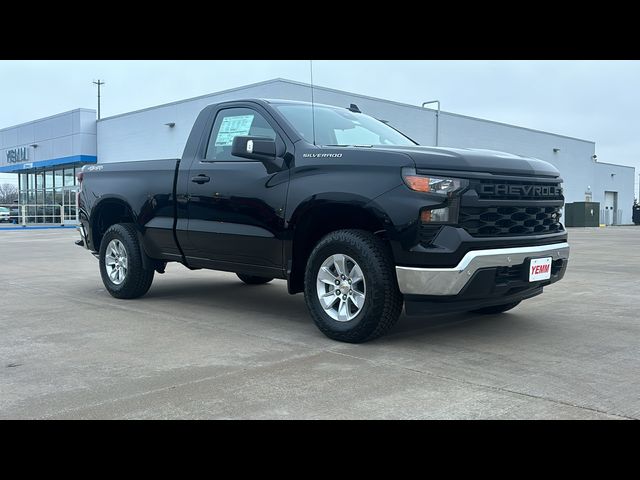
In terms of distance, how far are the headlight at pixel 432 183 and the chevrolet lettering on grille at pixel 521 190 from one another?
0.26 m

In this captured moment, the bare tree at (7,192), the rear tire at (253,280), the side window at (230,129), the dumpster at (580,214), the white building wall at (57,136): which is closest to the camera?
the side window at (230,129)

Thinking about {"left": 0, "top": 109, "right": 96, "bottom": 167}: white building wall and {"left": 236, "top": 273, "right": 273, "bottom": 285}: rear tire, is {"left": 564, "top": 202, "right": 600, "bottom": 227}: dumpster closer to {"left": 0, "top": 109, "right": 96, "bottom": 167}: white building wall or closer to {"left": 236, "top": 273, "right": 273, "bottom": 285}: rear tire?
{"left": 0, "top": 109, "right": 96, "bottom": 167}: white building wall

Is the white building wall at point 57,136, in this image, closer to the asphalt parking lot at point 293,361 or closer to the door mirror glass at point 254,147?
the asphalt parking lot at point 293,361

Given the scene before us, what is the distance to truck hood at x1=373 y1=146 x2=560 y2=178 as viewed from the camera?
4699mm

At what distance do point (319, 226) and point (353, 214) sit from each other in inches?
15.7

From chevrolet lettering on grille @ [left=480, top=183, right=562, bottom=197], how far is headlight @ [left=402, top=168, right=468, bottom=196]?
0.26 m

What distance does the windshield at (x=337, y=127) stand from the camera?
5.77 meters

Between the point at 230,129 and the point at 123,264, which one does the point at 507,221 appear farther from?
the point at 123,264

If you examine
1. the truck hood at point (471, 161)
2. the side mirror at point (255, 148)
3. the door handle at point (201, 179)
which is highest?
the side mirror at point (255, 148)

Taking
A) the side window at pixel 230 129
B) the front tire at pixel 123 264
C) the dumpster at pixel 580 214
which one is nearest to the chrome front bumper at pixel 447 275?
the side window at pixel 230 129

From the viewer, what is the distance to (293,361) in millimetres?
4512

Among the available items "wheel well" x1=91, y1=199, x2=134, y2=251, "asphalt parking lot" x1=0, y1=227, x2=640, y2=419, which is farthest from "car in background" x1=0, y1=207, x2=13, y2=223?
"asphalt parking lot" x1=0, y1=227, x2=640, y2=419

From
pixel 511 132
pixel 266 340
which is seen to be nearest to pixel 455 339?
pixel 266 340
